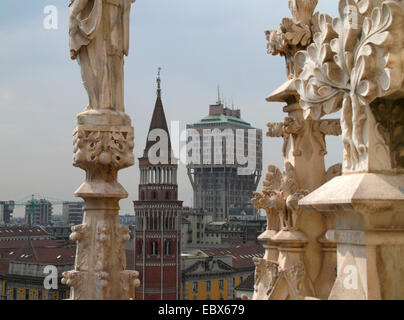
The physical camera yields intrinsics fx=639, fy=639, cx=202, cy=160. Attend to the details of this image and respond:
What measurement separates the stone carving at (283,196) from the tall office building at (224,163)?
107610mm

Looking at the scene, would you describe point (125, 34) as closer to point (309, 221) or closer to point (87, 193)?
point (87, 193)

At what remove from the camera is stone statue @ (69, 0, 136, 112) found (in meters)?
4.39

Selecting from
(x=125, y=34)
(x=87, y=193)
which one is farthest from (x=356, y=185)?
(x=125, y=34)

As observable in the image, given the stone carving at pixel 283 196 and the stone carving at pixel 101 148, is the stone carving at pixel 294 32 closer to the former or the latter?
the stone carving at pixel 283 196

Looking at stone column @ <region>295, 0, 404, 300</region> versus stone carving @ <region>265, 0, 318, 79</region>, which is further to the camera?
stone carving @ <region>265, 0, 318, 79</region>

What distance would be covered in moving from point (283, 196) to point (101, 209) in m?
1.70

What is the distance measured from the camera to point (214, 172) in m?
137

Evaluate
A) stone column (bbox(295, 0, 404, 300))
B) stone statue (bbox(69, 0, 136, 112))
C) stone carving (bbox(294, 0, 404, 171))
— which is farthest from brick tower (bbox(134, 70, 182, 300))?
stone column (bbox(295, 0, 404, 300))

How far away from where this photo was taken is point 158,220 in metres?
70.6

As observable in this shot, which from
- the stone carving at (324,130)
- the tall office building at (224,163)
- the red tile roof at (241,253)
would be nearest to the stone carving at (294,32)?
the stone carving at (324,130)

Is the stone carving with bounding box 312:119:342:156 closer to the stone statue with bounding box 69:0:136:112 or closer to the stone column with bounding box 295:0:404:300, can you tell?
the stone statue with bounding box 69:0:136:112

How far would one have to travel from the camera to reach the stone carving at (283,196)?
16.9ft

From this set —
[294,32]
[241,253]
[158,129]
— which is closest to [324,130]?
[294,32]

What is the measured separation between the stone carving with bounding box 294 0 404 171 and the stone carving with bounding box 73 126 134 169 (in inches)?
65.9
